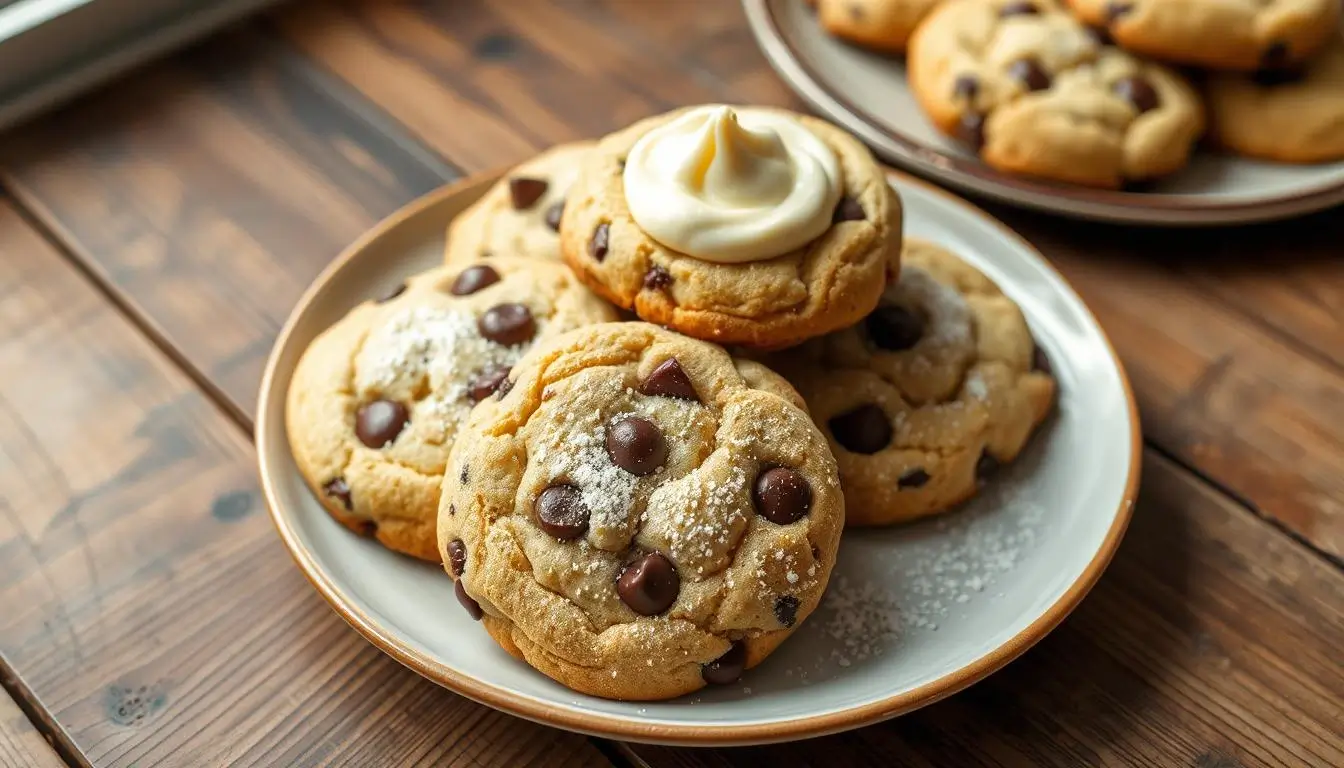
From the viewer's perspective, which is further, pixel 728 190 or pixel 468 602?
pixel 728 190

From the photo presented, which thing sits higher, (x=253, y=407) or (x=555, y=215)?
(x=555, y=215)

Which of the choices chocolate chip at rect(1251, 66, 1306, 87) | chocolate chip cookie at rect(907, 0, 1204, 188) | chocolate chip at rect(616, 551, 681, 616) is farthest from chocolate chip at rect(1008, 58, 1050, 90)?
chocolate chip at rect(616, 551, 681, 616)

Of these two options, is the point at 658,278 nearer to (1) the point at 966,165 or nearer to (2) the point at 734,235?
(2) the point at 734,235

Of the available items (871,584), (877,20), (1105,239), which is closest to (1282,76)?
(1105,239)

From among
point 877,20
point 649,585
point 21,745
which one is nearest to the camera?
point 649,585

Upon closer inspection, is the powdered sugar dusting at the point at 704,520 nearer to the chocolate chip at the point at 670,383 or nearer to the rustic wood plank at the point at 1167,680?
the chocolate chip at the point at 670,383

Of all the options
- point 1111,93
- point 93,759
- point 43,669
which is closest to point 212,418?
point 43,669
